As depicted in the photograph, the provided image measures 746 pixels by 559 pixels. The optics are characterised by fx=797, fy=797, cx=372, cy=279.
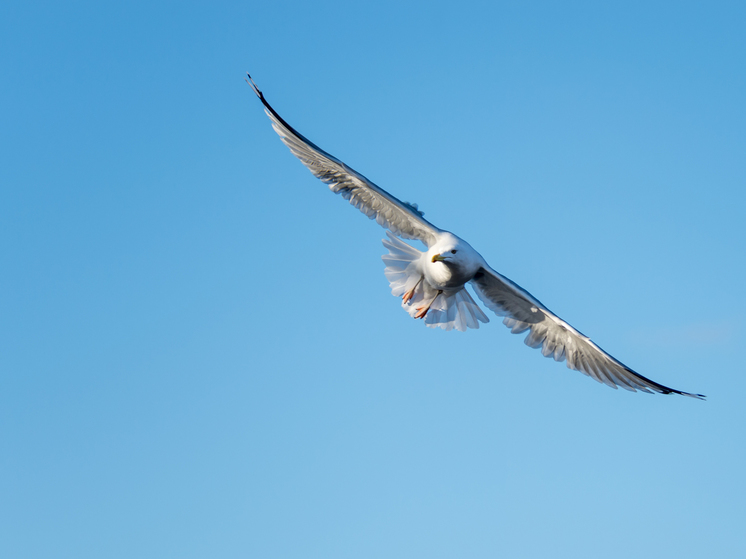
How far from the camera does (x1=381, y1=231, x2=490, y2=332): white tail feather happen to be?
34.8 ft

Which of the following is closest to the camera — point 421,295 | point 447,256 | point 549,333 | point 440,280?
point 447,256

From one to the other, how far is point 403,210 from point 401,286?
1.11 m

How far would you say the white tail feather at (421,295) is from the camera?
34.8ft

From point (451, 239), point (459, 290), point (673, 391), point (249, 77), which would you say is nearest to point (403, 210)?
point (451, 239)

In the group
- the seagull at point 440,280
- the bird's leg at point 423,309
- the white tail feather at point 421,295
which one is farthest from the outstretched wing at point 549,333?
the bird's leg at point 423,309

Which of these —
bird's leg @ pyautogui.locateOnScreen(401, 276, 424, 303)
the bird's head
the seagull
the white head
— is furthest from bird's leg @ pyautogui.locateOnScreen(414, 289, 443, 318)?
the bird's head

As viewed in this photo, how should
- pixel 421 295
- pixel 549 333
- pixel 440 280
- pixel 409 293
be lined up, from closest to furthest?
1. pixel 440 280
2. pixel 549 333
3. pixel 409 293
4. pixel 421 295

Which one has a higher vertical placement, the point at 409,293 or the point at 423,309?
the point at 409,293

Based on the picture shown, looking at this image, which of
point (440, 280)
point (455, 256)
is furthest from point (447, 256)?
point (440, 280)

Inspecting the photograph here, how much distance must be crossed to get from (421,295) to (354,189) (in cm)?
168

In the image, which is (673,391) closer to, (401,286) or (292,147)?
(401,286)

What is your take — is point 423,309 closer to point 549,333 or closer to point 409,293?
point 409,293

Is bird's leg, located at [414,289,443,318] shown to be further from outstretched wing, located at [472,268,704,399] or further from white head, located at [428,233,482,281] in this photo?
white head, located at [428,233,482,281]

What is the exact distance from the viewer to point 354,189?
10.6m
